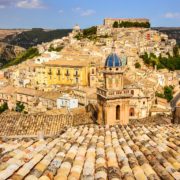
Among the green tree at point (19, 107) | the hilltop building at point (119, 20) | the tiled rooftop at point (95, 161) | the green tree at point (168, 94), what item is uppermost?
the hilltop building at point (119, 20)

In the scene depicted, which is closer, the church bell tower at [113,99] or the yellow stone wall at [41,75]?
the church bell tower at [113,99]

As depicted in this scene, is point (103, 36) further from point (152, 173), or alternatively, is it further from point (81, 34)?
Result: point (152, 173)

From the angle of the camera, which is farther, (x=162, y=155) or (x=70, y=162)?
(x=162, y=155)

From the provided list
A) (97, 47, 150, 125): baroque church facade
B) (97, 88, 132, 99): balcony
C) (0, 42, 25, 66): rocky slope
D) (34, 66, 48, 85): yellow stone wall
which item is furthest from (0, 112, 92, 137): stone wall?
(0, 42, 25, 66): rocky slope

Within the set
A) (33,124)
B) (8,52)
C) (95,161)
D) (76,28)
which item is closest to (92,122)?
(33,124)

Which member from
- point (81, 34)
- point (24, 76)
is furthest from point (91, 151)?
point (81, 34)

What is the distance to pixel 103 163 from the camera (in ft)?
16.9

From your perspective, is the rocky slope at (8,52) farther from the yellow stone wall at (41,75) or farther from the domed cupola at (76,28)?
the yellow stone wall at (41,75)

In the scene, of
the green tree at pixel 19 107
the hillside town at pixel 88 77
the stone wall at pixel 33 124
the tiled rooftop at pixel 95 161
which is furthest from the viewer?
the green tree at pixel 19 107

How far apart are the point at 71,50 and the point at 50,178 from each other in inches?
2674

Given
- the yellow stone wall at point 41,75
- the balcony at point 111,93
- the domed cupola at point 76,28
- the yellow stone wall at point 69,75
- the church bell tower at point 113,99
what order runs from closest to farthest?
the balcony at point 111,93, the church bell tower at point 113,99, the yellow stone wall at point 69,75, the yellow stone wall at point 41,75, the domed cupola at point 76,28

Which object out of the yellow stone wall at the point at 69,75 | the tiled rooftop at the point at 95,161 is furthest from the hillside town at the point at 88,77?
the tiled rooftop at the point at 95,161

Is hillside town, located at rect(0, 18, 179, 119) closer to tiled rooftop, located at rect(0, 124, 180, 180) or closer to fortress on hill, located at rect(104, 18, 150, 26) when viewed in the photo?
fortress on hill, located at rect(104, 18, 150, 26)

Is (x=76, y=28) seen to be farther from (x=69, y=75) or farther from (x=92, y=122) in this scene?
(x=92, y=122)
